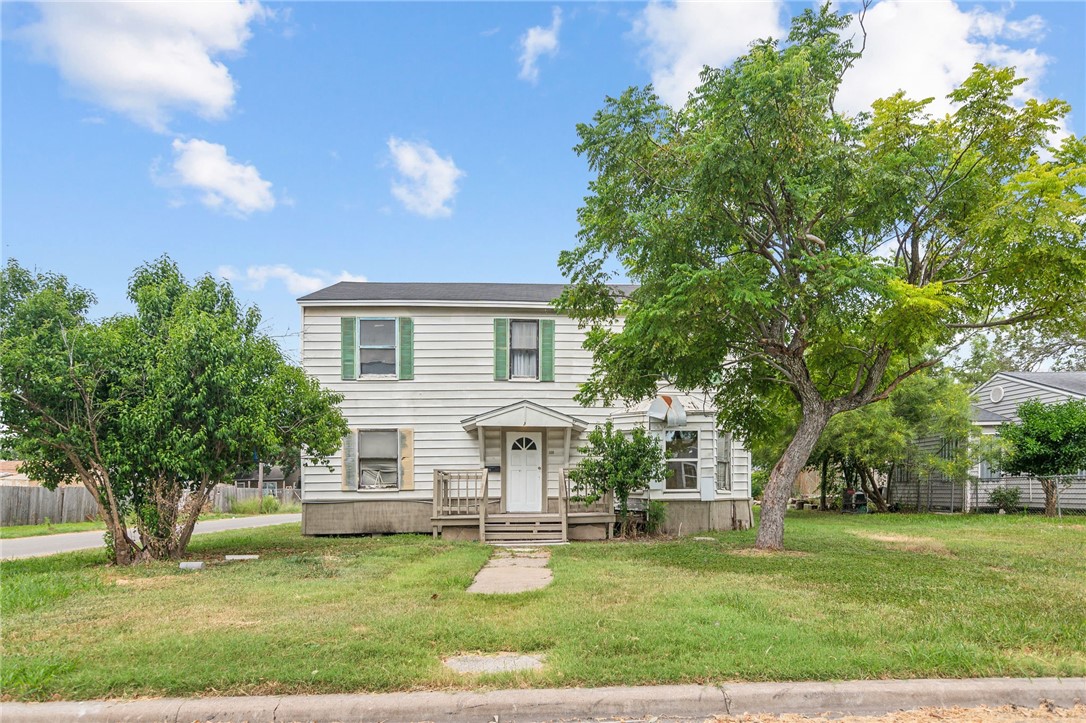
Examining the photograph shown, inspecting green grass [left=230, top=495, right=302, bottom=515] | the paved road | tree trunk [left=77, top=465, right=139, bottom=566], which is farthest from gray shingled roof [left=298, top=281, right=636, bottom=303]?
green grass [left=230, top=495, right=302, bottom=515]

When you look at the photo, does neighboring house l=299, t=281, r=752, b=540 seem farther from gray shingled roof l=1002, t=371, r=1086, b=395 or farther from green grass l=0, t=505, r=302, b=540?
gray shingled roof l=1002, t=371, r=1086, b=395

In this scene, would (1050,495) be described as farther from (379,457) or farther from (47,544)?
(47,544)

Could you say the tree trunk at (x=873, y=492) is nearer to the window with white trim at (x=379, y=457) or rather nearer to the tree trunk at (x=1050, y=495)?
the tree trunk at (x=1050, y=495)

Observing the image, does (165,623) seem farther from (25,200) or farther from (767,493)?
(767,493)

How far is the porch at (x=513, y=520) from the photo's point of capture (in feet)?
44.5

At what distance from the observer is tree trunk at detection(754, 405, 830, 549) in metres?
11.2

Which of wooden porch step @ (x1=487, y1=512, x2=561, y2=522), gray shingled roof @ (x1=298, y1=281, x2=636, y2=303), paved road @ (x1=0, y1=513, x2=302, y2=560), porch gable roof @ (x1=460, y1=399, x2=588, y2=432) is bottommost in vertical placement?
paved road @ (x1=0, y1=513, x2=302, y2=560)

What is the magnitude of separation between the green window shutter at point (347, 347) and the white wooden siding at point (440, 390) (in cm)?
9

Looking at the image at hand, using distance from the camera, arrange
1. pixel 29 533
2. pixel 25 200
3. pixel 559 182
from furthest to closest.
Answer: pixel 29 533
pixel 559 182
pixel 25 200

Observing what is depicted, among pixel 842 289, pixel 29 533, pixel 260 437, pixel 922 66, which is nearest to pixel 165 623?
pixel 260 437

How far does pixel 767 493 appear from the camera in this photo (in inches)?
451

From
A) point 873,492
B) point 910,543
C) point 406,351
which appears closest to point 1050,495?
point 873,492

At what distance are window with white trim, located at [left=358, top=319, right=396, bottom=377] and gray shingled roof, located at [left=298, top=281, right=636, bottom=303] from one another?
0.64m

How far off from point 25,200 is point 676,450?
467 inches
